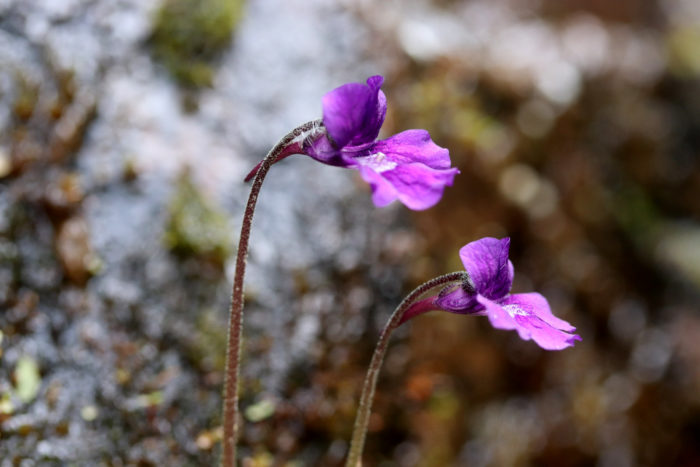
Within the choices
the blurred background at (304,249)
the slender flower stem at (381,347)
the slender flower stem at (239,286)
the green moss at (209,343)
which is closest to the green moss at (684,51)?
the blurred background at (304,249)

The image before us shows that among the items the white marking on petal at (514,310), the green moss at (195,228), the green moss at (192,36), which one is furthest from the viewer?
the green moss at (192,36)

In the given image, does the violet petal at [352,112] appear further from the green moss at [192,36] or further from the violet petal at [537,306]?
the green moss at [192,36]

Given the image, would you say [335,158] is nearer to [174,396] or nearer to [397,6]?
[174,396]

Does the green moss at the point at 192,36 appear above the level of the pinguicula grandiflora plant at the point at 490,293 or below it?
above

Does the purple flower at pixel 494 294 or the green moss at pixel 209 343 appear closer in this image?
the purple flower at pixel 494 294

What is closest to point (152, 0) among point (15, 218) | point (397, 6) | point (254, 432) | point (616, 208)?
point (15, 218)

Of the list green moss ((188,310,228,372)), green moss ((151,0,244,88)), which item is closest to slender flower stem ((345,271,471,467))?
green moss ((188,310,228,372))
